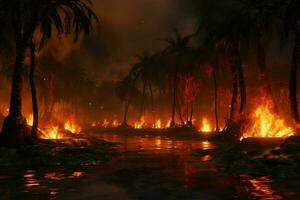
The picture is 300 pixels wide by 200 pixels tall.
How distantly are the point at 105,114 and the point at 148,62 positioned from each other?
74659 mm

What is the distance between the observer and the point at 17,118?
23922mm

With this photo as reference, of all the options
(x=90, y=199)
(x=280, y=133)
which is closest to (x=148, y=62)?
(x=280, y=133)

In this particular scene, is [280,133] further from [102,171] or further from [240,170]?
[102,171]

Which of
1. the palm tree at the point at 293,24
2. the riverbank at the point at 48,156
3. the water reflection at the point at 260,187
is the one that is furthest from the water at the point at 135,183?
the palm tree at the point at 293,24

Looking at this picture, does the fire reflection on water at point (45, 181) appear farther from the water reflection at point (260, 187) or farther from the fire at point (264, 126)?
the fire at point (264, 126)

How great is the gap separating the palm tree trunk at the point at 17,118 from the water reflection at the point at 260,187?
12.9m

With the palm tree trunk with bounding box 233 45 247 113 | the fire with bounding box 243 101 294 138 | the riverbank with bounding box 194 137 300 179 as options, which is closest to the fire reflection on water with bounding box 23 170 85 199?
the riverbank with bounding box 194 137 300 179

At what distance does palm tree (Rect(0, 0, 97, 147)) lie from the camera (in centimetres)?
2359

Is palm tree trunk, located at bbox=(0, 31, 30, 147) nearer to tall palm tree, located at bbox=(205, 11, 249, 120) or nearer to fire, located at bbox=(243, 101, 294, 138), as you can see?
fire, located at bbox=(243, 101, 294, 138)

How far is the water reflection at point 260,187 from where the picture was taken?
446 inches

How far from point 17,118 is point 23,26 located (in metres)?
5.56

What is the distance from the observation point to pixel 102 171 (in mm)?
17703

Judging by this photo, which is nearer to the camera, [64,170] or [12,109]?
[64,170]

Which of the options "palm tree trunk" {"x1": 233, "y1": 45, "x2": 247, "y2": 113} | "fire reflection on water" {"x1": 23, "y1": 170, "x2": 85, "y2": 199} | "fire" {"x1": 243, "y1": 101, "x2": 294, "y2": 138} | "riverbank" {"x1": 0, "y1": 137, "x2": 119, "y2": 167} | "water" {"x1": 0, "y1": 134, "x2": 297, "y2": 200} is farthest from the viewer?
"palm tree trunk" {"x1": 233, "y1": 45, "x2": 247, "y2": 113}
